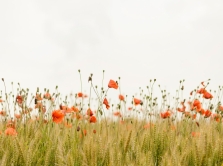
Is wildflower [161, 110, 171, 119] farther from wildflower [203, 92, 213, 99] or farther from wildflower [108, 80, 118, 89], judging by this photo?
wildflower [108, 80, 118, 89]

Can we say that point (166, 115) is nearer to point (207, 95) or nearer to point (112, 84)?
point (207, 95)

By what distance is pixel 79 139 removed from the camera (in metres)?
2.74

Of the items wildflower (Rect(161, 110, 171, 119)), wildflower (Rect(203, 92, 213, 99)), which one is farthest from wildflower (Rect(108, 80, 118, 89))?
wildflower (Rect(203, 92, 213, 99))

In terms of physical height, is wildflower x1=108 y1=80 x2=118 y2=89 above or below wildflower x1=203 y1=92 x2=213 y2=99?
above

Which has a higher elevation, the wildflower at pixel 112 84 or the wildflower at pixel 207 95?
the wildflower at pixel 112 84

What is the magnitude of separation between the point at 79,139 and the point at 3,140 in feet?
1.87

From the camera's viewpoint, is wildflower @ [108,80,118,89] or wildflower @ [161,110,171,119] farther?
wildflower @ [161,110,171,119]

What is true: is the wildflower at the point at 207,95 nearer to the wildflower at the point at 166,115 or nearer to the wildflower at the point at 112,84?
the wildflower at the point at 166,115

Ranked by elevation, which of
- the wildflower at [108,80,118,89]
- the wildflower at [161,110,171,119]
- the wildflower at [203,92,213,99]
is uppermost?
the wildflower at [108,80,118,89]

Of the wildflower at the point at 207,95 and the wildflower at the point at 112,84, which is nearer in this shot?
the wildflower at the point at 112,84

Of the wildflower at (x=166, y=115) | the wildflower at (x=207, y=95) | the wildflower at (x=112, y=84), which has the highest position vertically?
the wildflower at (x=112, y=84)

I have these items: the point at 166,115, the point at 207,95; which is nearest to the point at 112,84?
the point at 166,115

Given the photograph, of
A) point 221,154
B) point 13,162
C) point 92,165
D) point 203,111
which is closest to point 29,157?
point 13,162

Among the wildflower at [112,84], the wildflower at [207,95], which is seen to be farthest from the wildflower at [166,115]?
the wildflower at [112,84]
